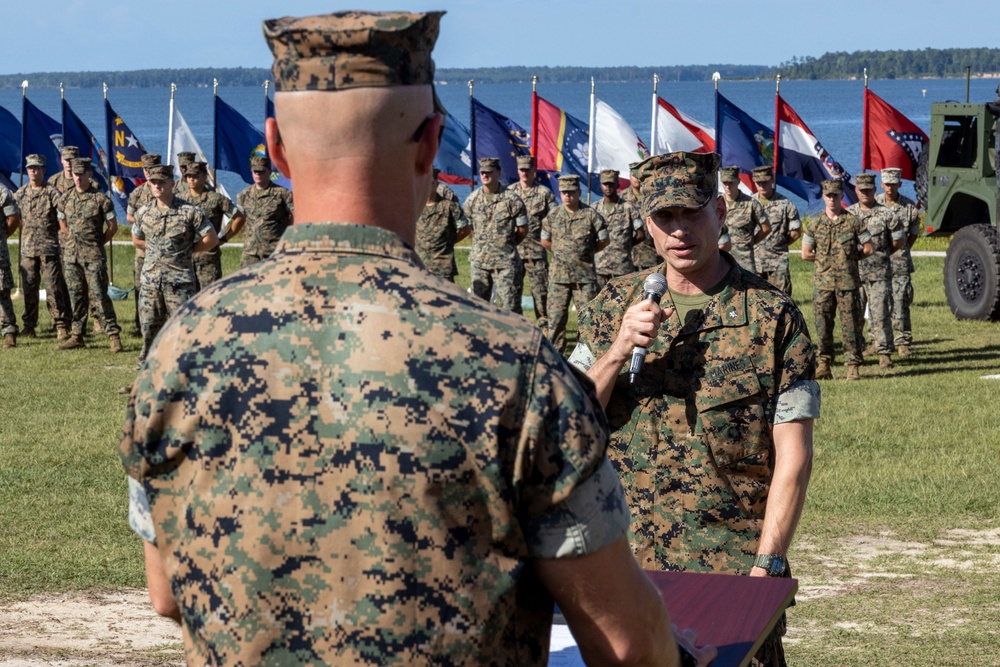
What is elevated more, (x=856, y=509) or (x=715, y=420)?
(x=715, y=420)

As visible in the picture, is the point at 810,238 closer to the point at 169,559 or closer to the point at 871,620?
the point at 871,620

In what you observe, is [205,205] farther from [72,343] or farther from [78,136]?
[78,136]

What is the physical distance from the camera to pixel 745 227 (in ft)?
46.6

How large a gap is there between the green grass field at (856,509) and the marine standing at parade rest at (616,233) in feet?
9.62

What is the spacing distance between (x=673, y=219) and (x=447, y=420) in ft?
6.75

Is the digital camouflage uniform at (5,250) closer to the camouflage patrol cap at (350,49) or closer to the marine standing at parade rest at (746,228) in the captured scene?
the marine standing at parade rest at (746,228)

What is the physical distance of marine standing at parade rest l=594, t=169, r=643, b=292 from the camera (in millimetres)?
15102

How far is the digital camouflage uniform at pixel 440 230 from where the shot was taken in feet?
48.0

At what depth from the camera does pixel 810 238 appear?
43.5ft

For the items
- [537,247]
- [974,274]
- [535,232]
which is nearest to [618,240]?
[535,232]

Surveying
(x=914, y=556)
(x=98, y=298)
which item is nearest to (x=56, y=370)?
(x=98, y=298)

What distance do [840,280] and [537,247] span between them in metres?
4.39

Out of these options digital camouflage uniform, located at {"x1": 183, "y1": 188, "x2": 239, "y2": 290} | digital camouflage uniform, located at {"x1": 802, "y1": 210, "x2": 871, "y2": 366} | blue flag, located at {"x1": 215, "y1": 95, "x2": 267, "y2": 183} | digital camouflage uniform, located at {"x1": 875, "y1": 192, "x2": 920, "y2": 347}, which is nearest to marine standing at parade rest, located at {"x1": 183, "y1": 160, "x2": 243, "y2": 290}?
digital camouflage uniform, located at {"x1": 183, "y1": 188, "x2": 239, "y2": 290}

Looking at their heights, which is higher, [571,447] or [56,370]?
[571,447]
